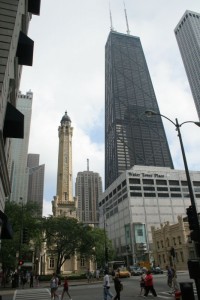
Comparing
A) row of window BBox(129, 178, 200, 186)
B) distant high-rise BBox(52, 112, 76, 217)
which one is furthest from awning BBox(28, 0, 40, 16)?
row of window BBox(129, 178, 200, 186)

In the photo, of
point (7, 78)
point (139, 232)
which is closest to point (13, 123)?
point (7, 78)

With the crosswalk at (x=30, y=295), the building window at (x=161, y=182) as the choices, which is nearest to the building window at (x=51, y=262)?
the building window at (x=161, y=182)

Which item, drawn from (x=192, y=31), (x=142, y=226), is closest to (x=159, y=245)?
(x=142, y=226)

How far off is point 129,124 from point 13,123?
16228 cm

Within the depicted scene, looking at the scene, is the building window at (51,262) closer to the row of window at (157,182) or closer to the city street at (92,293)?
the row of window at (157,182)

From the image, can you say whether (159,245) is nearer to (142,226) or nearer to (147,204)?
(142,226)

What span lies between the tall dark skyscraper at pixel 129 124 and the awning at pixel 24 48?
5746 inches

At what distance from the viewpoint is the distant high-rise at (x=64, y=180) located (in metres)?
97.7

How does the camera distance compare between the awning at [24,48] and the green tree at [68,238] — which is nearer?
the awning at [24,48]

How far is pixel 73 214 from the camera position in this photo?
9775cm

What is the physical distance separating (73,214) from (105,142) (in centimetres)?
9941

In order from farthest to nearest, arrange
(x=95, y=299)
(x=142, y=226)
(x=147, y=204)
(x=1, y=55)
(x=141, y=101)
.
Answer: (x=141, y=101) → (x=147, y=204) → (x=142, y=226) → (x=95, y=299) → (x=1, y=55)

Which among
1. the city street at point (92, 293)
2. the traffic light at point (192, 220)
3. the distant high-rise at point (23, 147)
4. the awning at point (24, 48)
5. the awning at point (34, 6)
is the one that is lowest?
the city street at point (92, 293)

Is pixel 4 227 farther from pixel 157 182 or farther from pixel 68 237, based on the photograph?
pixel 157 182
